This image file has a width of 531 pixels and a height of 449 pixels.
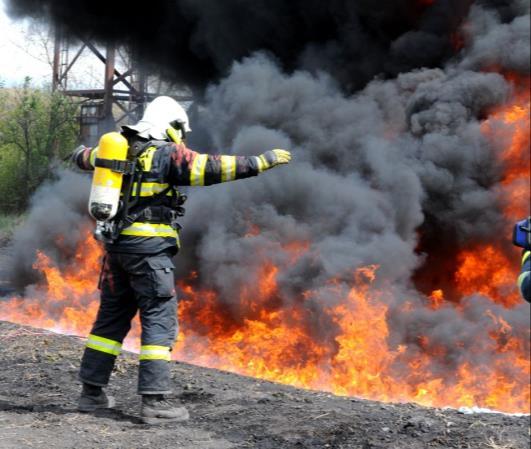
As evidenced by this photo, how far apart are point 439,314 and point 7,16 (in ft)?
25.6

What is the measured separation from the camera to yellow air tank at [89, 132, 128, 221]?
13.9 feet

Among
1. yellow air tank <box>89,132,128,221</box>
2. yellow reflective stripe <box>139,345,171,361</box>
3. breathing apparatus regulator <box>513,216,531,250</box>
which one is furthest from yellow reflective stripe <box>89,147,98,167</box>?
breathing apparatus regulator <box>513,216,531,250</box>

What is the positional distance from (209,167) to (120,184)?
57 cm

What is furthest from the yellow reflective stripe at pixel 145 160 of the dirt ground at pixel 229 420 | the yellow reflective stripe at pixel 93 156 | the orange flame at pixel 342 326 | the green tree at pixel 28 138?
the green tree at pixel 28 138

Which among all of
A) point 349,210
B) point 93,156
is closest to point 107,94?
point 349,210

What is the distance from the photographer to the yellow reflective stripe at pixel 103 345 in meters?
4.41

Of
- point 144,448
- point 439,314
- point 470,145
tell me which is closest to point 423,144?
point 470,145

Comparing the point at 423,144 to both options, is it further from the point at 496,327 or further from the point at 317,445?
the point at 317,445

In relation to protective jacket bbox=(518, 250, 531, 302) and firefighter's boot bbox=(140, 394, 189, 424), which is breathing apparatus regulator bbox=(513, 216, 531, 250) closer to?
protective jacket bbox=(518, 250, 531, 302)

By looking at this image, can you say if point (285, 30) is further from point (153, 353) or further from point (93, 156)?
point (153, 353)

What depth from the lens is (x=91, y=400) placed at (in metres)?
4.39

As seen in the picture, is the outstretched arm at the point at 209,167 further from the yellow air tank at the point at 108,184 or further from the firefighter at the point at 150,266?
the yellow air tank at the point at 108,184

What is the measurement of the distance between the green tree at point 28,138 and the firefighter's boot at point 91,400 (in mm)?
6192

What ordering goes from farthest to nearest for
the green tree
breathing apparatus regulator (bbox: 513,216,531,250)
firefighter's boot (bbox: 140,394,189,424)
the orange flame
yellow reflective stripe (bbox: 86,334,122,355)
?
1. the green tree
2. the orange flame
3. yellow reflective stripe (bbox: 86,334,122,355)
4. firefighter's boot (bbox: 140,394,189,424)
5. breathing apparatus regulator (bbox: 513,216,531,250)
